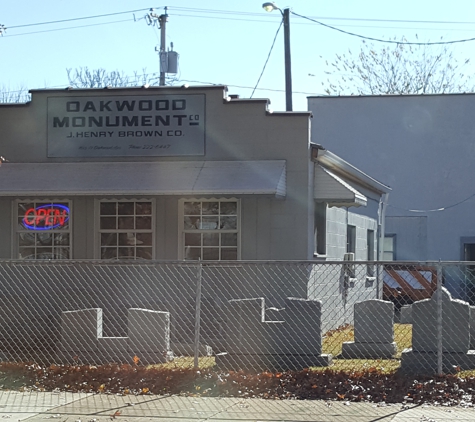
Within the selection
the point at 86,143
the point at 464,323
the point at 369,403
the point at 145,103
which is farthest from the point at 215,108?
the point at 369,403

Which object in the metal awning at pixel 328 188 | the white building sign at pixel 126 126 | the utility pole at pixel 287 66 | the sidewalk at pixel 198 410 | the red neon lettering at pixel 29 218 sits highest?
the utility pole at pixel 287 66

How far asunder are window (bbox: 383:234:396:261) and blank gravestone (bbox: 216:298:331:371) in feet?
62.3

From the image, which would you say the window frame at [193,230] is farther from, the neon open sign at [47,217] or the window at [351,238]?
the window at [351,238]

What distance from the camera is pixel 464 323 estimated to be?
1067cm

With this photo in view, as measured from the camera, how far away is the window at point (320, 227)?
16.2 m

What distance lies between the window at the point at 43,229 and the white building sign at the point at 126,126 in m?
1.04

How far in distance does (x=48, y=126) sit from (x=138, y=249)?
2970 millimetres

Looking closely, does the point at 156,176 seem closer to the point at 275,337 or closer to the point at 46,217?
the point at 46,217

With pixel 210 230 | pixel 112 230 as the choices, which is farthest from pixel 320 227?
pixel 112 230

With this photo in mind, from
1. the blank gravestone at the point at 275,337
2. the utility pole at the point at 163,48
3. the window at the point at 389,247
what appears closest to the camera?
the blank gravestone at the point at 275,337

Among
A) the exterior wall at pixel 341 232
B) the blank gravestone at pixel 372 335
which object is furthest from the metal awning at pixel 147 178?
the exterior wall at pixel 341 232

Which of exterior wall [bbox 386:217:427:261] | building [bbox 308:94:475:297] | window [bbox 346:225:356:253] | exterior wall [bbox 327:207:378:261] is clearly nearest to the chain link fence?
exterior wall [bbox 327:207:378:261]

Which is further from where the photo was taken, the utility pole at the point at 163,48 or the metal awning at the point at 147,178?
the utility pole at the point at 163,48

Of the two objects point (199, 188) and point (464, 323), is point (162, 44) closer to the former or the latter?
point (199, 188)
